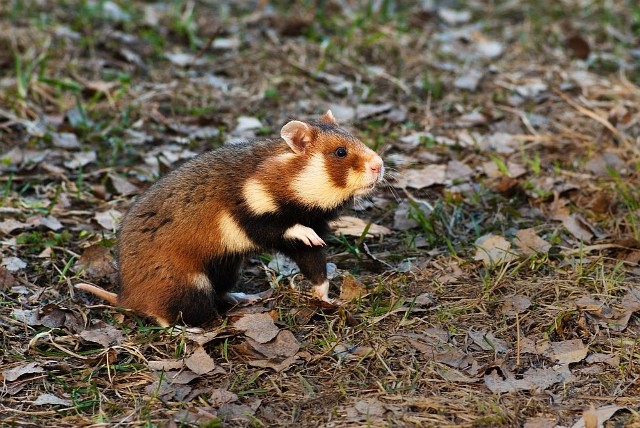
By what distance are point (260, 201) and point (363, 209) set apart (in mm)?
860

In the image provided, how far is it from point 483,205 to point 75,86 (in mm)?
3492

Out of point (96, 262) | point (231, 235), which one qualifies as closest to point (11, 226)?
point (96, 262)

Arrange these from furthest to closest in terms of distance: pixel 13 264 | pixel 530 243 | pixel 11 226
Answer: pixel 11 226
pixel 530 243
pixel 13 264

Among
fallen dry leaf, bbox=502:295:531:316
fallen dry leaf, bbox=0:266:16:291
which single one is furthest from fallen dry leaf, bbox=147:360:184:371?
fallen dry leaf, bbox=502:295:531:316

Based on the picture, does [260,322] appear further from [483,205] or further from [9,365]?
[483,205]

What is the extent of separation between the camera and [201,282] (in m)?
4.67

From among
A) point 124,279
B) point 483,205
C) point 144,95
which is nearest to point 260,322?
point 124,279

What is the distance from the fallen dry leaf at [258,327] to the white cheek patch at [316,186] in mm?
631

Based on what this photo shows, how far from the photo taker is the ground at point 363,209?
408cm

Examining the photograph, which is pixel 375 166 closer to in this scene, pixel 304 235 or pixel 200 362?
pixel 304 235

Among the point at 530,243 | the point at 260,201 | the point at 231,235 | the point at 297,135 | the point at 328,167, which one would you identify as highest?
the point at 297,135

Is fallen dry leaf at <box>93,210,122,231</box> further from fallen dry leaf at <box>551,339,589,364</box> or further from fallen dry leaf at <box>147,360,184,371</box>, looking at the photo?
fallen dry leaf at <box>551,339,589,364</box>

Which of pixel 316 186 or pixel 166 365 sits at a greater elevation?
pixel 316 186

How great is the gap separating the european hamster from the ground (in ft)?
0.67
